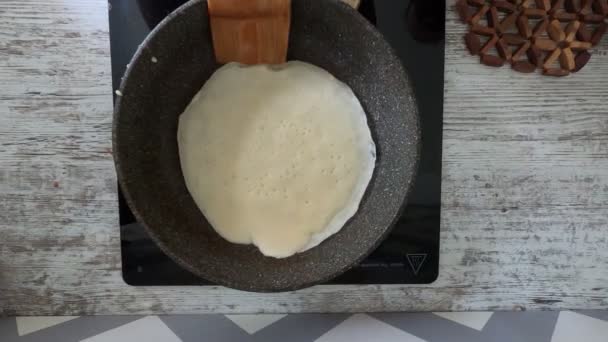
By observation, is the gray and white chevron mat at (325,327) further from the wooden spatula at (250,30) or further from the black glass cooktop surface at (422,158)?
the wooden spatula at (250,30)

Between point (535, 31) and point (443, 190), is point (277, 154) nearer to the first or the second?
point (443, 190)

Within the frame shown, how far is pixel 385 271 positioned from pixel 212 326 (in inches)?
12.0

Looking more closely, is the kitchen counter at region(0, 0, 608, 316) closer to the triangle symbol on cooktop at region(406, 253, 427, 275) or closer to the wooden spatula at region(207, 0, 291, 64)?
the triangle symbol on cooktop at region(406, 253, 427, 275)

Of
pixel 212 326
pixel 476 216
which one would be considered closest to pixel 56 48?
pixel 212 326

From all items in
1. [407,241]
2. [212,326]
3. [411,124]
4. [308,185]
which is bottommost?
[212,326]

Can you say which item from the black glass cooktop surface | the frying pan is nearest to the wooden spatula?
the frying pan

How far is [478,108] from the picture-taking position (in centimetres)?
86

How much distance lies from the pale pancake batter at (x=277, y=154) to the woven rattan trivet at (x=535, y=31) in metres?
0.23

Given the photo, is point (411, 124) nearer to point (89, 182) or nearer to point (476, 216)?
point (476, 216)

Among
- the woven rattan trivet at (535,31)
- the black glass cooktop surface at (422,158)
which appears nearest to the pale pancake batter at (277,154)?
the black glass cooktop surface at (422,158)

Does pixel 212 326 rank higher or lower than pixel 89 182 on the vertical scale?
lower

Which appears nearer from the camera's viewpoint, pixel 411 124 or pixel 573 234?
pixel 411 124

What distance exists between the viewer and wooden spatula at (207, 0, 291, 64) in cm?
68

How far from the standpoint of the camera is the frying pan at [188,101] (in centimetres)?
70
